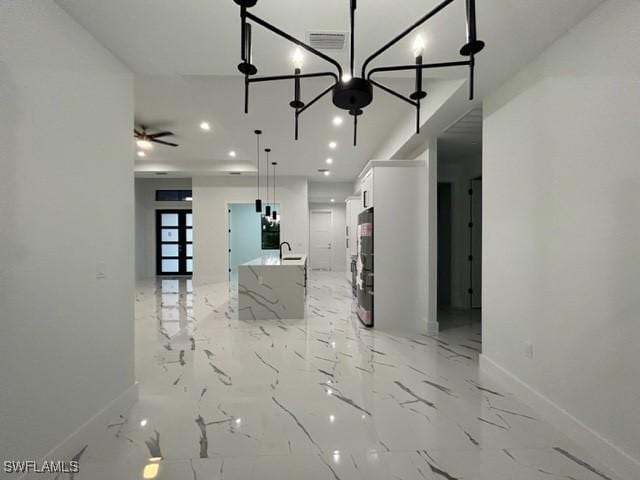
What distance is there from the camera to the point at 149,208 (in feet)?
30.7

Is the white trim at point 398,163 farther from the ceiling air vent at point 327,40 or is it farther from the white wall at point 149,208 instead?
the white wall at point 149,208

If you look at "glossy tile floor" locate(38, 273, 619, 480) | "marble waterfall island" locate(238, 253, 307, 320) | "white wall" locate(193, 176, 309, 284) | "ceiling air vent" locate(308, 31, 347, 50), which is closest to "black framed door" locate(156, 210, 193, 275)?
"white wall" locate(193, 176, 309, 284)

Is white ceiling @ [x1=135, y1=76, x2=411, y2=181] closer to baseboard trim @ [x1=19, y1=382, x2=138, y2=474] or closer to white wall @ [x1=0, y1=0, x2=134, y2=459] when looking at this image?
white wall @ [x1=0, y1=0, x2=134, y2=459]

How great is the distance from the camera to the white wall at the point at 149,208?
Result: 30.2 feet

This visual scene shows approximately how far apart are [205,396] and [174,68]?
102 inches

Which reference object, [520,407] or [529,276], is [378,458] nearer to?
[520,407]

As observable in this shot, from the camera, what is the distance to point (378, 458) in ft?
5.51

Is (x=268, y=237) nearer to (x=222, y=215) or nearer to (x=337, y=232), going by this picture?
(x=337, y=232)

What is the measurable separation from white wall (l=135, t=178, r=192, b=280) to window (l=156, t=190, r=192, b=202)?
97 mm

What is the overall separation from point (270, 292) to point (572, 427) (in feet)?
11.9

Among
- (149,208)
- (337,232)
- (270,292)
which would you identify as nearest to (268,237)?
(337,232)

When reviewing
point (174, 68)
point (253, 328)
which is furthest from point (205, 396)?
point (174, 68)

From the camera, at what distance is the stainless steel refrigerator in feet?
13.5

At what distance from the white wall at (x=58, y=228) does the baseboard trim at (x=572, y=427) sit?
3.02 metres
